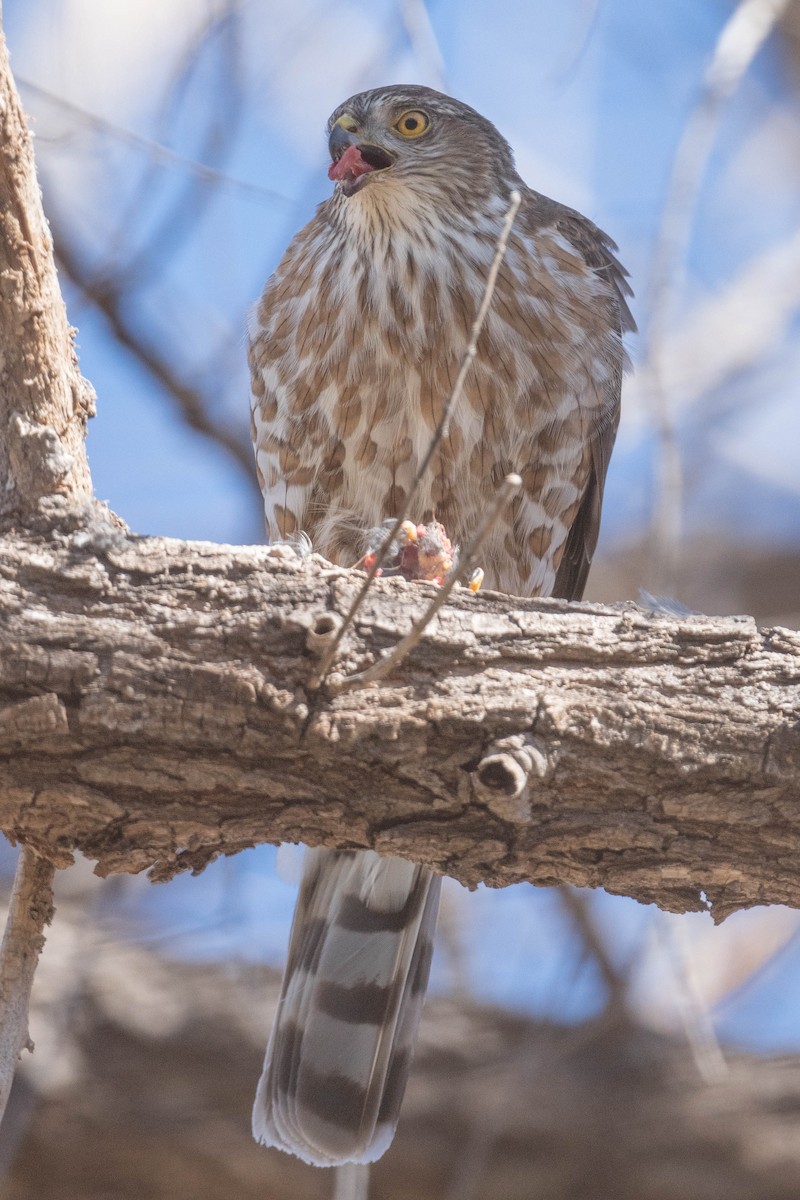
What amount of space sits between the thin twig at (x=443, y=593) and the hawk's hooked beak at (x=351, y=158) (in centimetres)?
217

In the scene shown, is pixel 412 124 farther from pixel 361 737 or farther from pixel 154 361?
pixel 361 737

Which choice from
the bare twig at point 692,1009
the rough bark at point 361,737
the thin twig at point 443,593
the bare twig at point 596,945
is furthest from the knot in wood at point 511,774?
the bare twig at point 596,945

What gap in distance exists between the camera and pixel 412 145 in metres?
4.16

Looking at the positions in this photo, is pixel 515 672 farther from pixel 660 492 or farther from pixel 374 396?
pixel 660 492

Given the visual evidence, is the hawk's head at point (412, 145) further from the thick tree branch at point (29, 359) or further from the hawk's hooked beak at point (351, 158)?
the thick tree branch at point (29, 359)

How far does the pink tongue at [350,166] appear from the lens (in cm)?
401

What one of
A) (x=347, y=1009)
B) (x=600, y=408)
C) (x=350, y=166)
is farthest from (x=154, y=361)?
(x=347, y=1009)

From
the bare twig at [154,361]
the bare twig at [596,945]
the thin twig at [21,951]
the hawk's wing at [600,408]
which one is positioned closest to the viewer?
the thin twig at [21,951]

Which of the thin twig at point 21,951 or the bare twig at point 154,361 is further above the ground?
the bare twig at point 154,361

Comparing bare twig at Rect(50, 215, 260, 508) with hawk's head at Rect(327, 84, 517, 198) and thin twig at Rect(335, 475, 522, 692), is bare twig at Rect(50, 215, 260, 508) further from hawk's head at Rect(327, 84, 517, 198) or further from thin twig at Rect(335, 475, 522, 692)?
thin twig at Rect(335, 475, 522, 692)

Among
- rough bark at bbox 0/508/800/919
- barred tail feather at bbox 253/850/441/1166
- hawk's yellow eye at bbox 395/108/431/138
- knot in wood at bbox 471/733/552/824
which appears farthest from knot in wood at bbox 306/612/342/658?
hawk's yellow eye at bbox 395/108/431/138

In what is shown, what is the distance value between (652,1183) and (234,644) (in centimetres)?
264

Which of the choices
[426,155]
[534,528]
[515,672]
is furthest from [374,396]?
[515,672]

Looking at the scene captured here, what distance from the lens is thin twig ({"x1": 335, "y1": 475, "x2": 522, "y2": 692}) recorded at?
1741 millimetres
